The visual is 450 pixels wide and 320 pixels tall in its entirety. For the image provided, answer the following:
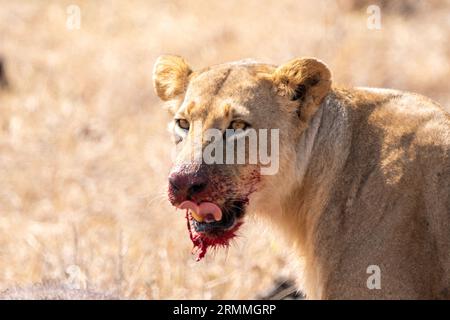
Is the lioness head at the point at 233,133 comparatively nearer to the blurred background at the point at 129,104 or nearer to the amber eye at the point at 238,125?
the amber eye at the point at 238,125

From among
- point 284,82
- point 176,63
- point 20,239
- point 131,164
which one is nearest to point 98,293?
point 176,63

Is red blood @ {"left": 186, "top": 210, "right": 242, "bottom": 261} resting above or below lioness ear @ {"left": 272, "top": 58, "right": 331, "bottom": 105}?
below

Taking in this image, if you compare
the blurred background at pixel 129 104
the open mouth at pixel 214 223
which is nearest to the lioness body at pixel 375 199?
the open mouth at pixel 214 223

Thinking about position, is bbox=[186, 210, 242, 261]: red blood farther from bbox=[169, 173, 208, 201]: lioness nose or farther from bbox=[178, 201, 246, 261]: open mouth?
bbox=[169, 173, 208, 201]: lioness nose

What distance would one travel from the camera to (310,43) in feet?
46.9

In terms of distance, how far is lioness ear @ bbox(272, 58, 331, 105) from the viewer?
4773 millimetres

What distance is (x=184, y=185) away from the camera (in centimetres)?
437

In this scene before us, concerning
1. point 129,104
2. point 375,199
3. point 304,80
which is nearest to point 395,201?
point 375,199

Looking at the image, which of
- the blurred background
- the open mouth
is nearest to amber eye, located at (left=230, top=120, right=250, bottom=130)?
the open mouth

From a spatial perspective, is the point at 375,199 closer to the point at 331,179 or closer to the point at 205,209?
the point at 331,179

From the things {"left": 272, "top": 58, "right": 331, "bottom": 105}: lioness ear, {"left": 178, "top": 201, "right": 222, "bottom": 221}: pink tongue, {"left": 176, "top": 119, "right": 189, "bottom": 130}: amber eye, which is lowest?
{"left": 178, "top": 201, "right": 222, "bottom": 221}: pink tongue

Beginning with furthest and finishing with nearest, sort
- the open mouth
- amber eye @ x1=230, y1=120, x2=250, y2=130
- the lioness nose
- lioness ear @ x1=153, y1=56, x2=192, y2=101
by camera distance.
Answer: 1. lioness ear @ x1=153, y1=56, x2=192, y2=101
2. amber eye @ x1=230, y1=120, x2=250, y2=130
3. the open mouth
4. the lioness nose

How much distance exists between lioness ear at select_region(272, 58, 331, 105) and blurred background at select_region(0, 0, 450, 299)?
274 centimetres
